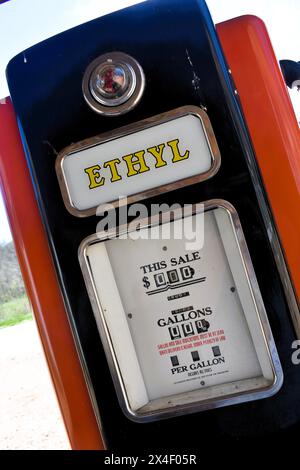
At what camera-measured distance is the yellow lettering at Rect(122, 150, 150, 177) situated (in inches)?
85.7

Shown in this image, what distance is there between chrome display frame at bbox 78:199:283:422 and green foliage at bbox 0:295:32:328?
48.3 ft

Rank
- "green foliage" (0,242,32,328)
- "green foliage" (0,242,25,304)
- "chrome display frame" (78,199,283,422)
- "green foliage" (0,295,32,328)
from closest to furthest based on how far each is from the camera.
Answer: "chrome display frame" (78,199,283,422)
"green foliage" (0,295,32,328)
"green foliage" (0,242,32,328)
"green foliage" (0,242,25,304)

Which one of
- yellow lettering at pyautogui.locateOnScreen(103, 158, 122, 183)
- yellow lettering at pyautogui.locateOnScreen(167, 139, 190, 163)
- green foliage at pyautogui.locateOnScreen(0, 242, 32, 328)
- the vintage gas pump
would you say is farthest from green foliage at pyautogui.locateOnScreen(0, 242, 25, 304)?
yellow lettering at pyautogui.locateOnScreen(167, 139, 190, 163)

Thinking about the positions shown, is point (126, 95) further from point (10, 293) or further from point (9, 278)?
point (9, 278)

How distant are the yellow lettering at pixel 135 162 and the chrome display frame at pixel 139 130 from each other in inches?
3.2

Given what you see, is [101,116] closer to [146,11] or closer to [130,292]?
[146,11]

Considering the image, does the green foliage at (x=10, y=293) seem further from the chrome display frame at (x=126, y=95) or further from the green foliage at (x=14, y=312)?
the chrome display frame at (x=126, y=95)

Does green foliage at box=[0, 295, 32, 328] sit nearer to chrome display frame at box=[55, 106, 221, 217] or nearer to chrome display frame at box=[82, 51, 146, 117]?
chrome display frame at box=[55, 106, 221, 217]

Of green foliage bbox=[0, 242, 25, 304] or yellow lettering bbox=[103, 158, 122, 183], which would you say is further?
green foliage bbox=[0, 242, 25, 304]

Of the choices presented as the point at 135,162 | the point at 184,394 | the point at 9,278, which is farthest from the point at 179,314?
the point at 9,278

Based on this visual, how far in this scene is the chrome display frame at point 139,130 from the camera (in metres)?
2.12

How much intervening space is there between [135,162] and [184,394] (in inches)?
36.2

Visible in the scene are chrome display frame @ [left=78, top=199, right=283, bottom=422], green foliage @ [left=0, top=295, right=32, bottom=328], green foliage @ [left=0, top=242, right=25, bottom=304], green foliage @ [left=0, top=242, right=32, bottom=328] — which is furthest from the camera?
green foliage @ [left=0, top=242, right=25, bottom=304]

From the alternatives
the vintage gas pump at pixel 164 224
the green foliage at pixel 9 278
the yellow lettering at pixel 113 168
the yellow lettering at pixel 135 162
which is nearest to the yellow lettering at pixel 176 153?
the vintage gas pump at pixel 164 224
